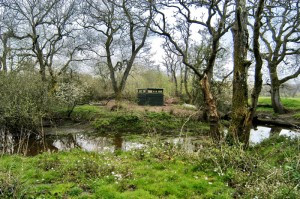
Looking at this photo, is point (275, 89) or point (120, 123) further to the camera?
point (275, 89)

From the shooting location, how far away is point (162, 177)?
18.7 feet

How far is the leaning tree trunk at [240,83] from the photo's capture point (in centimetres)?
823

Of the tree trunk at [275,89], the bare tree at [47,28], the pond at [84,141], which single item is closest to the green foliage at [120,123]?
the pond at [84,141]

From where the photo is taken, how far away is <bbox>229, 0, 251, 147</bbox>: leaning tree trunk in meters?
8.23

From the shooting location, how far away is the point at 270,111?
22.1 metres

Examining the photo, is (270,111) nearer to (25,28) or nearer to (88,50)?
(88,50)

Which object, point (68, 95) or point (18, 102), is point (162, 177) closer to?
point (18, 102)

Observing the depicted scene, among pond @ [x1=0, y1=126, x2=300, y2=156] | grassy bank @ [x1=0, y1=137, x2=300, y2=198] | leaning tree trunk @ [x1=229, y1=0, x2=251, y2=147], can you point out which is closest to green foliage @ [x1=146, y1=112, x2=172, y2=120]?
pond @ [x1=0, y1=126, x2=300, y2=156]

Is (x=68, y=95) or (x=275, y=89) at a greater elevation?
(x=275, y=89)

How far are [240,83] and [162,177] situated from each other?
4.43 metres

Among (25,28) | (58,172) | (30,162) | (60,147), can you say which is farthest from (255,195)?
(25,28)

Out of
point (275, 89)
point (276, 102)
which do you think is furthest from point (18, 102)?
point (276, 102)

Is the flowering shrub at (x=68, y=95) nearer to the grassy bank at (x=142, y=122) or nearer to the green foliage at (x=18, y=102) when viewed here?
the grassy bank at (x=142, y=122)

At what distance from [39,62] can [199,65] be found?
13.1 m
